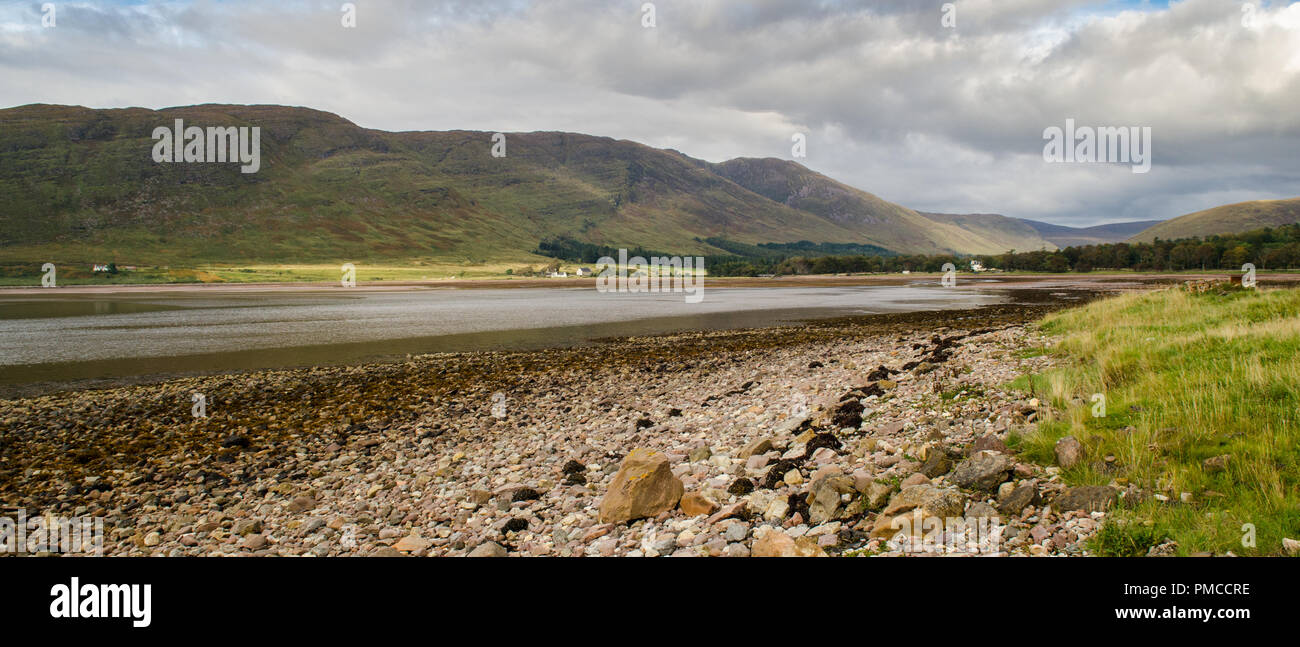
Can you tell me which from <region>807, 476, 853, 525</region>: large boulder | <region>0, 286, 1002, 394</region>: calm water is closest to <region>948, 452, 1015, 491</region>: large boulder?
<region>807, 476, 853, 525</region>: large boulder

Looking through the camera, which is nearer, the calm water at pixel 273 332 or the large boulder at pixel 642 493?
the large boulder at pixel 642 493

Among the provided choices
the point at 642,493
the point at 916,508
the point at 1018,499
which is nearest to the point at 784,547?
the point at 916,508

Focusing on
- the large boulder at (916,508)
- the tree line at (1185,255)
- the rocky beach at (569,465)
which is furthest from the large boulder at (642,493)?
the tree line at (1185,255)

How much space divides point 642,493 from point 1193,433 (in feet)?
23.8

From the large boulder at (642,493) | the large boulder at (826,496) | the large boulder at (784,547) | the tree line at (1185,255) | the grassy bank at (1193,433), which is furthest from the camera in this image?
the tree line at (1185,255)

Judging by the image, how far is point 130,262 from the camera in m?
168

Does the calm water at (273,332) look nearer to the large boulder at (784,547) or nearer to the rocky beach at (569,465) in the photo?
the rocky beach at (569,465)

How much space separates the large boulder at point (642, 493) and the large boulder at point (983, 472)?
377 centimetres

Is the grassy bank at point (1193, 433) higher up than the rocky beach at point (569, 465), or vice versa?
the grassy bank at point (1193, 433)

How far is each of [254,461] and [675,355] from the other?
18.7 m

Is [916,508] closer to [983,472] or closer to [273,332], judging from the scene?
[983,472]

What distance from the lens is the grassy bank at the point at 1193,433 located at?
5.57m

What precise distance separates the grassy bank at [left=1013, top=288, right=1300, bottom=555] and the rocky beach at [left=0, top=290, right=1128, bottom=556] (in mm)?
444

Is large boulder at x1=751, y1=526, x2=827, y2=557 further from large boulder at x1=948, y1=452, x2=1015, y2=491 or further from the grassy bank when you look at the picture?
the grassy bank
